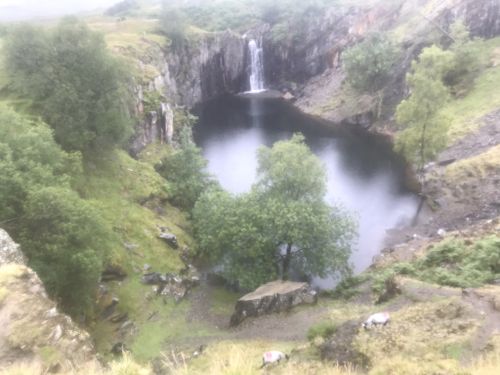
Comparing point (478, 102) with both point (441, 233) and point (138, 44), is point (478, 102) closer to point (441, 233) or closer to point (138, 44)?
point (441, 233)

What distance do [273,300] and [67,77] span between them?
24938 millimetres

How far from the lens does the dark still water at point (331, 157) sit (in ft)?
154

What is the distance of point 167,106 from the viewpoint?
2239 inches

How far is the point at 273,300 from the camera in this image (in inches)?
1073

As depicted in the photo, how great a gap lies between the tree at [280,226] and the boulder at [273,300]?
12.8ft

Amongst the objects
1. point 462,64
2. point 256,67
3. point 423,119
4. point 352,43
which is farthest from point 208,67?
point 423,119

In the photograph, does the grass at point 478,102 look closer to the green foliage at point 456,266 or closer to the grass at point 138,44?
the green foliage at point 456,266

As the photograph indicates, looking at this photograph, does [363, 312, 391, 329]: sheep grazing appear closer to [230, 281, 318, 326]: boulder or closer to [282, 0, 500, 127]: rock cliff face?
[230, 281, 318, 326]: boulder

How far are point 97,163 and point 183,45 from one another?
53889mm

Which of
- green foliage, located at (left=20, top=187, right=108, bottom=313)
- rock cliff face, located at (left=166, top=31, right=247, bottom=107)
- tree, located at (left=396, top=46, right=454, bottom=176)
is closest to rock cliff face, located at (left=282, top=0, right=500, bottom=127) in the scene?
rock cliff face, located at (left=166, top=31, right=247, bottom=107)

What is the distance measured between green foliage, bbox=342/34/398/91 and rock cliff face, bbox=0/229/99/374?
2759 inches

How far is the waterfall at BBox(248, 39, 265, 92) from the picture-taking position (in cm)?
10575

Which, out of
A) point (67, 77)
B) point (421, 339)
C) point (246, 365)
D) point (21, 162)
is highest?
point (67, 77)

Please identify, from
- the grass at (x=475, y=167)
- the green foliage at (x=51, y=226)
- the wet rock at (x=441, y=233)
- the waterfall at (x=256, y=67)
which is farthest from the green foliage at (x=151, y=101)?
the waterfall at (x=256, y=67)
